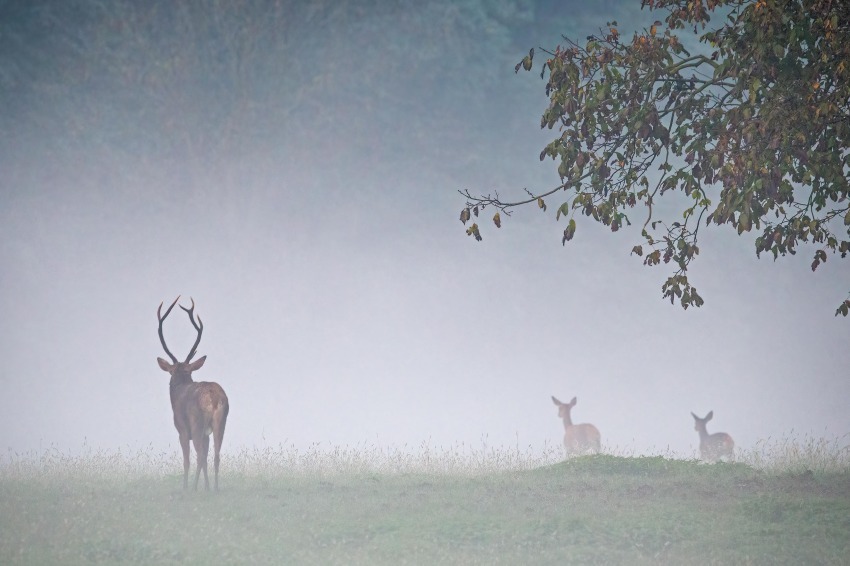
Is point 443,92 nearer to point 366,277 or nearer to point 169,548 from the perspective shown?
point 366,277

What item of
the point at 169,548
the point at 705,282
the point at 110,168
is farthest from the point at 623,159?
the point at 110,168

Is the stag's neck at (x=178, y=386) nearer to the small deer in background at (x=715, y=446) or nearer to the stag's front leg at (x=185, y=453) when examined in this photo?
the stag's front leg at (x=185, y=453)

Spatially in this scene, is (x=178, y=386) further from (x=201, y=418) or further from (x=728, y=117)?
(x=728, y=117)

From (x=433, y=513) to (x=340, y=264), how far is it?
7703 cm

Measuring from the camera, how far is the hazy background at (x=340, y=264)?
64438mm

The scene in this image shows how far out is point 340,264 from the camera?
3568 inches

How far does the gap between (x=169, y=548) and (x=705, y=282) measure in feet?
256

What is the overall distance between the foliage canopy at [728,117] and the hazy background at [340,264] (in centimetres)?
3963

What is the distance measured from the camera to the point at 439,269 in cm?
9175

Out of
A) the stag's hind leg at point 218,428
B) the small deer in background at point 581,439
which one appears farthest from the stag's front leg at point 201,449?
the small deer in background at point 581,439

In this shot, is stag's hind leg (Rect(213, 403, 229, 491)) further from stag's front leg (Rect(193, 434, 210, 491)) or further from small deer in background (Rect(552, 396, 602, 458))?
small deer in background (Rect(552, 396, 602, 458))

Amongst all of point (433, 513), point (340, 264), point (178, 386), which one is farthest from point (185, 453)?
point (340, 264)

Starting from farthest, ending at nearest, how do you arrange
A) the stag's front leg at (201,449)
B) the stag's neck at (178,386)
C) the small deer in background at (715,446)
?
the small deer in background at (715,446), the stag's neck at (178,386), the stag's front leg at (201,449)

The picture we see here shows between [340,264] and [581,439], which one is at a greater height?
[340,264]
